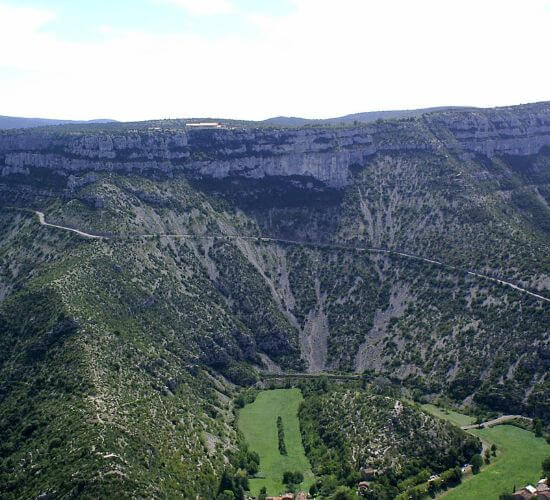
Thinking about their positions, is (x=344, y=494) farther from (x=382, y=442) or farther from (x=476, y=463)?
(x=476, y=463)

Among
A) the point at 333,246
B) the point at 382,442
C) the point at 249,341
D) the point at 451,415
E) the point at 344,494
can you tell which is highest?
the point at 333,246

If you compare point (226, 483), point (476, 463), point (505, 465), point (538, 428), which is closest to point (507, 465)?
point (505, 465)

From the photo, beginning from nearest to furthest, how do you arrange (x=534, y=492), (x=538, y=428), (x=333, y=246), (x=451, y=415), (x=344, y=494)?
1. (x=534, y=492)
2. (x=344, y=494)
3. (x=538, y=428)
4. (x=451, y=415)
5. (x=333, y=246)

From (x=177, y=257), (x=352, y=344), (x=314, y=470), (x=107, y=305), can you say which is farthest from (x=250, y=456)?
(x=177, y=257)

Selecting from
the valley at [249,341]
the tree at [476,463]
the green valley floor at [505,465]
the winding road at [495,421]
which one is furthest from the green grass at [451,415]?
the tree at [476,463]

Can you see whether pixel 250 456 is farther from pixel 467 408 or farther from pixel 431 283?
pixel 431 283

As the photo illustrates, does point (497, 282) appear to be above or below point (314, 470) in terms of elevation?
above

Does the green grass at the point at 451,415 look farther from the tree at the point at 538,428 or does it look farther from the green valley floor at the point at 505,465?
the tree at the point at 538,428
